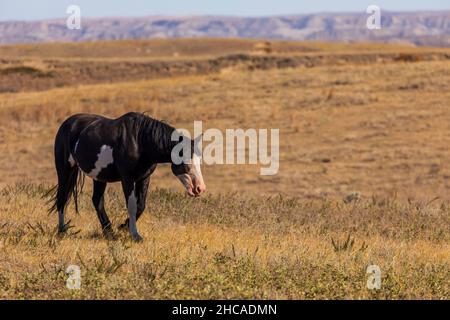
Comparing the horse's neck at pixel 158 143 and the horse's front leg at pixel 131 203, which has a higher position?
the horse's neck at pixel 158 143

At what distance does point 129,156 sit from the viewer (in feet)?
32.1

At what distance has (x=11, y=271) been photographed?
773 centimetres

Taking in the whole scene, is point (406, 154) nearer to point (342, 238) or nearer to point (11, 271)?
point (342, 238)

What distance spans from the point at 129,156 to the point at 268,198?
478 cm

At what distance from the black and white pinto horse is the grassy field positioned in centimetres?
56

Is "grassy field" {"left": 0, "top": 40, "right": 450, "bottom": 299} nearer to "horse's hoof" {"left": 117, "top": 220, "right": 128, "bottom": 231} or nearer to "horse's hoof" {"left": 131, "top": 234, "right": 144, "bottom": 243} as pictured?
"horse's hoof" {"left": 131, "top": 234, "right": 144, "bottom": 243}

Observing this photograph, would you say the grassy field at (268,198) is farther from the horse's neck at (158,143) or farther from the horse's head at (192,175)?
the horse's neck at (158,143)

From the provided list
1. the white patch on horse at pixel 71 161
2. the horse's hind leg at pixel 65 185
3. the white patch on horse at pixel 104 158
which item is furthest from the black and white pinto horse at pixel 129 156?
the horse's hind leg at pixel 65 185

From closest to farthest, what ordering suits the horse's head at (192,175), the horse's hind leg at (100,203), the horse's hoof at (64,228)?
1. the horse's head at (192,175)
2. the horse's hoof at (64,228)
3. the horse's hind leg at (100,203)

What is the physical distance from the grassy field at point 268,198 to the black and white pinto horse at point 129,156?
0.56 meters

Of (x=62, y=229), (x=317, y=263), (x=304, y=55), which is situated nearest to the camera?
(x=317, y=263)

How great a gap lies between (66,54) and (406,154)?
74.0 m

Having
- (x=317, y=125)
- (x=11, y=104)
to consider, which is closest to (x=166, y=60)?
(x=11, y=104)

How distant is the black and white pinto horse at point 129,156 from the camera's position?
31.8 ft
